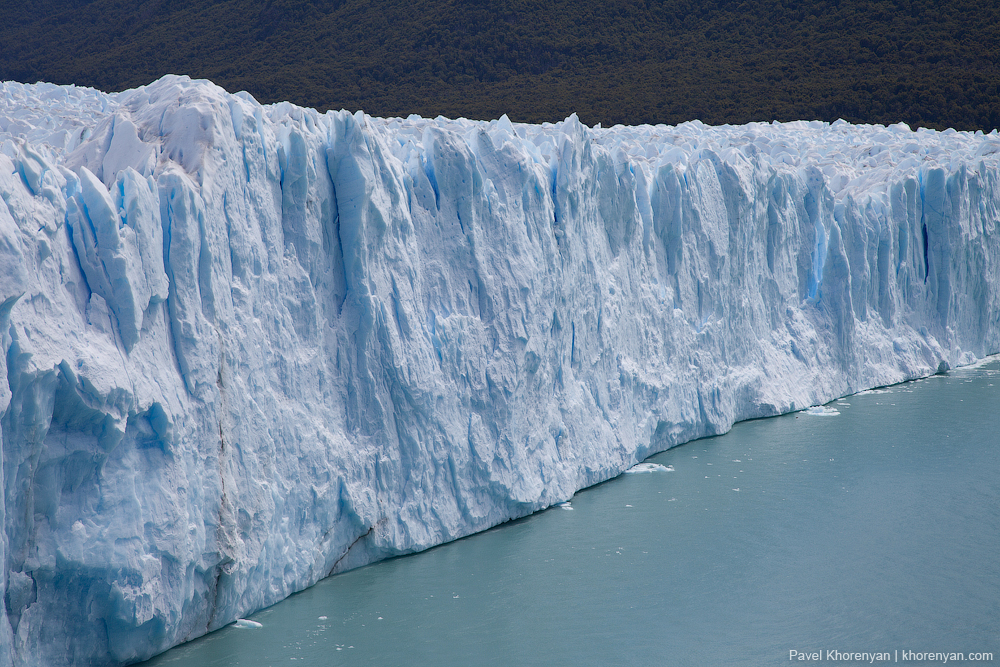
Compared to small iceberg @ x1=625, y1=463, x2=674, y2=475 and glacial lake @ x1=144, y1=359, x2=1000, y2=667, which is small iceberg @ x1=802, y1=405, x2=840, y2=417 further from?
small iceberg @ x1=625, y1=463, x2=674, y2=475

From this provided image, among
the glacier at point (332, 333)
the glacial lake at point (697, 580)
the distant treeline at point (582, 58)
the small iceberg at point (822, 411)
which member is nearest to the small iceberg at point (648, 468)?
the glacial lake at point (697, 580)

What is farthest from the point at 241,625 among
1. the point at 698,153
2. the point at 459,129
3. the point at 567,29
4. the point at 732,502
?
the point at 567,29

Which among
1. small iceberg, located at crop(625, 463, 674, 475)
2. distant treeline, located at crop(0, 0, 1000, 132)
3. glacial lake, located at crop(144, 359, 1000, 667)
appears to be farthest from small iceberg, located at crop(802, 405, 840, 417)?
distant treeline, located at crop(0, 0, 1000, 132)

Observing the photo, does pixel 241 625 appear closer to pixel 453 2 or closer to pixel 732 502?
pixel 732 502

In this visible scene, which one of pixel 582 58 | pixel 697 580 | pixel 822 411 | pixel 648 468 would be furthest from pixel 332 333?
pixel 582 58

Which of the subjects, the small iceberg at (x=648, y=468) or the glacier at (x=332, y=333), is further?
the small iceberg at (x=648, y=468)

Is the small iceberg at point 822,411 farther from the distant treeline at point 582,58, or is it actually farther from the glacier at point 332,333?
the distant treeline at point 582,58

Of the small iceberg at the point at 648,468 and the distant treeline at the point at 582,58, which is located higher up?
the distant treeline at the point at 582,58
